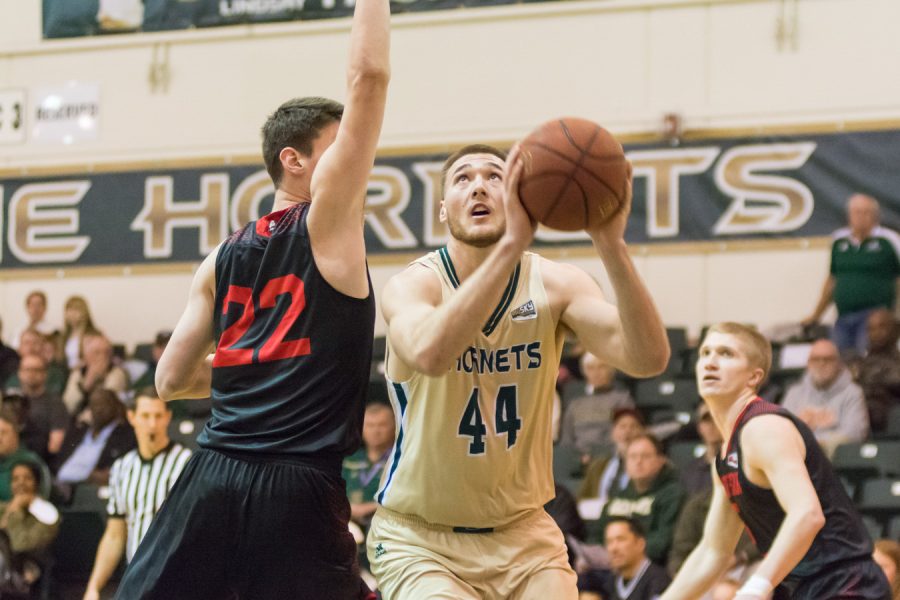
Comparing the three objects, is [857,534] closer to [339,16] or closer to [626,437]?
[626,437]

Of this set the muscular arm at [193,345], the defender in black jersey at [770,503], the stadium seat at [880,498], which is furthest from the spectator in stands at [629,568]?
the muscular arm at [193,345]

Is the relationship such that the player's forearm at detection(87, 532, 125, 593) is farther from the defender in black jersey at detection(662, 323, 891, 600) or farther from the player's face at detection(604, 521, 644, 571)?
the defender in black jersey at detection(662, 323, 891, 600)

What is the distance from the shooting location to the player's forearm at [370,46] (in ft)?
12.0

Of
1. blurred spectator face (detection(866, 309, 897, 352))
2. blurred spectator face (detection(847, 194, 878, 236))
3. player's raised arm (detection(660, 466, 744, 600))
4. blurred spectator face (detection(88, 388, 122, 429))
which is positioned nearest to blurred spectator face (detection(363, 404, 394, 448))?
blurred spectator face (detection(88, 388, 122, 429))

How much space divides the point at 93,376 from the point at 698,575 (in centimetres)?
835

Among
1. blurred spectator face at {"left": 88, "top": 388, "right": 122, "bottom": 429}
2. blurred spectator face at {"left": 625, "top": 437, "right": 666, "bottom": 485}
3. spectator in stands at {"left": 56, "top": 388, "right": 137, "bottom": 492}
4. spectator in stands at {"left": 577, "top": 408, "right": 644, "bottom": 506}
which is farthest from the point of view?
blurred spectator face at {"left": 88, "top": 388, "right": 122, "bottom": 429}

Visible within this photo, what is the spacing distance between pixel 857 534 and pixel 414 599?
187cm

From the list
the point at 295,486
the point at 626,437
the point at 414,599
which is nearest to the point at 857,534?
the point at 414,599

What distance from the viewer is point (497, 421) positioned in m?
4.39

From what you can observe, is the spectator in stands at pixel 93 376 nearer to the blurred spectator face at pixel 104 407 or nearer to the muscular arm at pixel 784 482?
the blurred spectator face at pixel 104 407

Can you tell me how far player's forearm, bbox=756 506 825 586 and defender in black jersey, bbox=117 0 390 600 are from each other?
1.55 metres

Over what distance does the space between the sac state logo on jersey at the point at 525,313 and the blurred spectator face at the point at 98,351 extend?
8.81 m

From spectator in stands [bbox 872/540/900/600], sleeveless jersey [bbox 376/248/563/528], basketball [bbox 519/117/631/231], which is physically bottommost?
spectator in stands [bbox 872/540/900/600]

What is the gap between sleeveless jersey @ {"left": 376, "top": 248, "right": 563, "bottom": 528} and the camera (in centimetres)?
437
